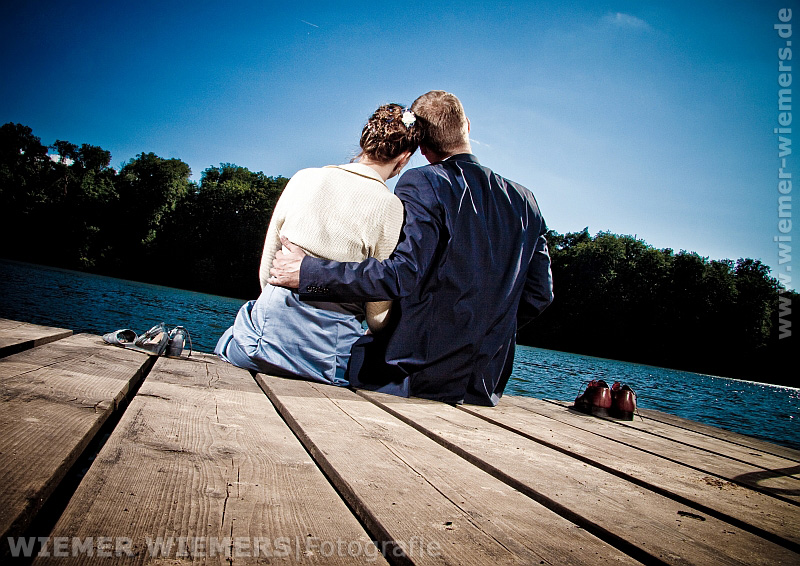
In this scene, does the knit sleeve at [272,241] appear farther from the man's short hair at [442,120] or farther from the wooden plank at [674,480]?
the wooden plank at [674,480]

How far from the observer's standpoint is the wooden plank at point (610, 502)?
0.81 meters

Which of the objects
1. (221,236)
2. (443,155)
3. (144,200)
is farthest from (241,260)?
(443,155)

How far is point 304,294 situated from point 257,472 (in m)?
1.11

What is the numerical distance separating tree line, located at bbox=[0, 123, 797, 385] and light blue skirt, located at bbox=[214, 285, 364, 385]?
159 ft

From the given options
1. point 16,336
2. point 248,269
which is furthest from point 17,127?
point 16,336

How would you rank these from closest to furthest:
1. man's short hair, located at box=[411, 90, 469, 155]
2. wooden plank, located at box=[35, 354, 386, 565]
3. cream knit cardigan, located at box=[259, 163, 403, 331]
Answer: wooden plank, located at box=[35, 354, 386, 565], cream knit cardigan, located at box=[259, 163, 403, 331], man's short hair, located at box=[411, 90, 469, 155]

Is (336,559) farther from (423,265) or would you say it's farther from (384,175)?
(384,175)

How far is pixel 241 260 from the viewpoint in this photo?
49562 millimetres

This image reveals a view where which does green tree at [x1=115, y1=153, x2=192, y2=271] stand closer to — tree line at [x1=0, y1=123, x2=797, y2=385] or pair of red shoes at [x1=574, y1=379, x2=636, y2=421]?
tree line at [x1=0, y1=123, x2=797, y2=385]

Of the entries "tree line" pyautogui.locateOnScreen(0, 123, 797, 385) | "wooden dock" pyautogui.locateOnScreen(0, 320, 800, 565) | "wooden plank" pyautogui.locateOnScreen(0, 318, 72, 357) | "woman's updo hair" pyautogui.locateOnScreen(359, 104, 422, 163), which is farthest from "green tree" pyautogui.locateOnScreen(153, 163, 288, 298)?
"wooden dock" pyautogui.locateOnScreen(0, 320, 800, 565)

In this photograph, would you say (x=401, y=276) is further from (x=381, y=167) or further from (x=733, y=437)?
(x=733, y=437)

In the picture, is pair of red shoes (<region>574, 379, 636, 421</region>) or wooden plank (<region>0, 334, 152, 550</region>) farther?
pair of red shoes (<region>574, 379, 636, 421</region>)

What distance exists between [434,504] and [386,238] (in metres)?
1.41

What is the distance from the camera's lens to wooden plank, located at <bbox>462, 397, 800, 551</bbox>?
1.01m
